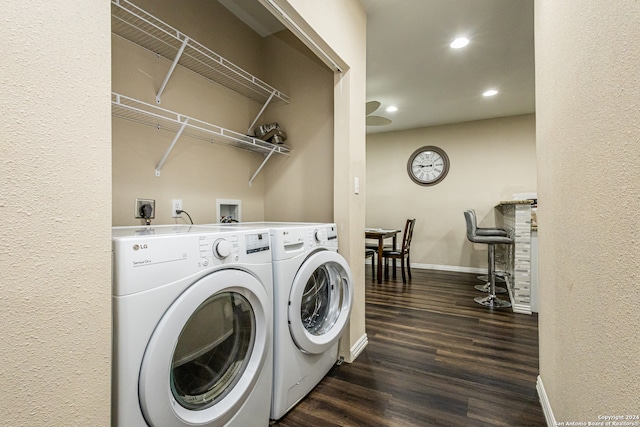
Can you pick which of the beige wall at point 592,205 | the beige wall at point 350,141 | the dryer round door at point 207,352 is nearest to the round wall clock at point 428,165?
the beige wall at point 350,141

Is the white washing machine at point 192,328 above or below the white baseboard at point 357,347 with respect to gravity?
above

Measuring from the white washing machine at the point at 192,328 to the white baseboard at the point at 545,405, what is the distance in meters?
1.24

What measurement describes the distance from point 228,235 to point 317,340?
800mm

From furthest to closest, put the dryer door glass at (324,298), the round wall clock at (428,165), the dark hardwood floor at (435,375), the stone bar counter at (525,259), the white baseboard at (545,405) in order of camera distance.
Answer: the round wall clock at (428,165), the stone bar counter at (525,259), the dryer door glass at (324,298), the dark hardwood floor at (435,375), the white baseboard at (545,405)

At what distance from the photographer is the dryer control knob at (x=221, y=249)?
1.02 metres

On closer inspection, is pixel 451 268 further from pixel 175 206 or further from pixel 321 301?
pixel 175 206

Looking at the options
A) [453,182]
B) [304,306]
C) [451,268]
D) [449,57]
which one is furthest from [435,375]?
[453,182]

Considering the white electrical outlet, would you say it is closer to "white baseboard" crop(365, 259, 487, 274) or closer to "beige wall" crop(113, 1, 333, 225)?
"beige wall" crop(113, 1, 333, 225)

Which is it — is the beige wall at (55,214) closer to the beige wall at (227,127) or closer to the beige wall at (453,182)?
the beige wall at (227,127)

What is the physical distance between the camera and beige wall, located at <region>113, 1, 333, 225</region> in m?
1.49

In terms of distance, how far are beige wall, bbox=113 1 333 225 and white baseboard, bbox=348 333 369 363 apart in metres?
0.88

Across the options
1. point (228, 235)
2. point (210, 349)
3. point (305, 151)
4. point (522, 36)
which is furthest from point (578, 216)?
point (522, 36)

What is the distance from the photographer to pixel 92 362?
70 cm

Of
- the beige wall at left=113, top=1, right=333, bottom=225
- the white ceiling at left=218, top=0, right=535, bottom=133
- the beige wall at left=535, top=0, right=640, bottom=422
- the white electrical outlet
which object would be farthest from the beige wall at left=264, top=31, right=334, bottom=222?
the beige wall at left=535, top=0, right=640, bottom=422
